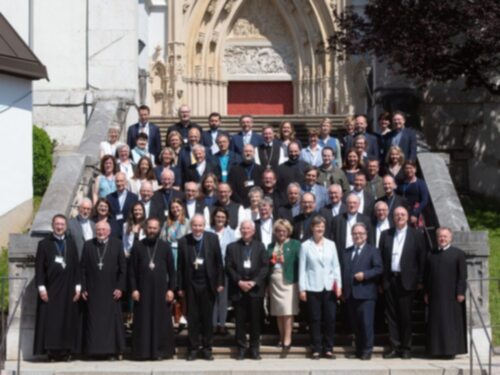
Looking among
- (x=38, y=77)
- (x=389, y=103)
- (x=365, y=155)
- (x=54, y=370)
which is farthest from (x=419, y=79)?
(x=54, y=370)

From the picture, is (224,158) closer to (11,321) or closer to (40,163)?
(11,321)

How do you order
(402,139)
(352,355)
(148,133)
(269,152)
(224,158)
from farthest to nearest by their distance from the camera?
(148,133)
(402,139)
(269,152)
(224,158)
(352,355)

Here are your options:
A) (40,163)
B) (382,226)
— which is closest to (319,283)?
(382,226)

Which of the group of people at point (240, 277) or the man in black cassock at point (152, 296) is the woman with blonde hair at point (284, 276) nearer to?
the group of people at point (240, 277)

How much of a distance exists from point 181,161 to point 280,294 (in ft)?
10.5

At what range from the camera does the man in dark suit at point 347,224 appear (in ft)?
52.0

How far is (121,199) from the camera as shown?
16.6 meters

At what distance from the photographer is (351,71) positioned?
29266 millimetres

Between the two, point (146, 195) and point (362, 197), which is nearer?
point (146, 195)

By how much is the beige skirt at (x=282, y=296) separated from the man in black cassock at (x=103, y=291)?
1.77 metres

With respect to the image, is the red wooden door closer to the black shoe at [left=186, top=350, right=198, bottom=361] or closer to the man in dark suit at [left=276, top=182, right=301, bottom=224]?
the man in dark suit at [left=276, top=182, right=301, bottom=224]

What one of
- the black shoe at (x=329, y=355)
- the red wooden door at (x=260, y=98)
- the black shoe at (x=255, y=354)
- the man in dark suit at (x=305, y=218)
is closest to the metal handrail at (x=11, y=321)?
the black shoe at (x=255, y=354)

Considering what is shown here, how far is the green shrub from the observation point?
865 inches

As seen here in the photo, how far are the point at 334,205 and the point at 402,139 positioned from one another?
2618 millimetres
